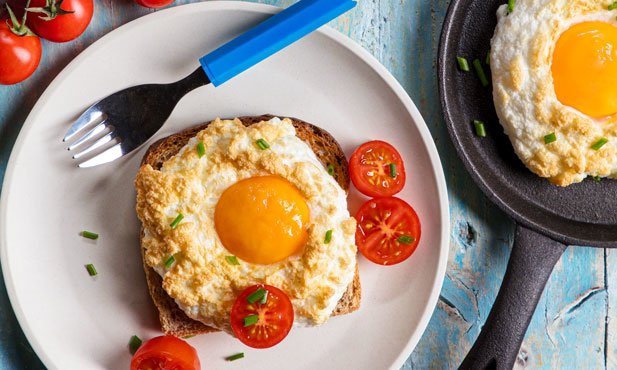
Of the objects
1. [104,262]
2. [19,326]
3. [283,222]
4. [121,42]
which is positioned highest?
[121,42]

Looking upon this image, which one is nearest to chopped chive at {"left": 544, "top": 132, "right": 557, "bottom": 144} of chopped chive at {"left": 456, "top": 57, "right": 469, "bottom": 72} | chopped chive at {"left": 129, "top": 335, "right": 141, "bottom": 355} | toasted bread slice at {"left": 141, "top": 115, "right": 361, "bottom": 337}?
chopped chive at {"left": 456, "top": 57, "right": 469, "bottom": 72}

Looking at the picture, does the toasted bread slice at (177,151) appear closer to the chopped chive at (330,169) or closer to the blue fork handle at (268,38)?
the chopped chive at (330,169)

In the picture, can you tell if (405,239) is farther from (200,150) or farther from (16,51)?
(16,51)

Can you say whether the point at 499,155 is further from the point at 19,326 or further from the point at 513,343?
the point at 19,326

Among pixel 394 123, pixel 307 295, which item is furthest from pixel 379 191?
pixel 307 295

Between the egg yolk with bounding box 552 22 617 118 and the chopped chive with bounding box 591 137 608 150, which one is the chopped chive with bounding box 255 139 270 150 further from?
the chopped chive with bounding box 591 137 608 150

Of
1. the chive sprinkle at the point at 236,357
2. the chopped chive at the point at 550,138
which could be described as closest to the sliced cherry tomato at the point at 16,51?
the chive sprinkle at the point at 236,357

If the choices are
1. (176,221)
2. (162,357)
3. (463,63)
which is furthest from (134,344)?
(463,63)

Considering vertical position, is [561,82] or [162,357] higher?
[561,82]
